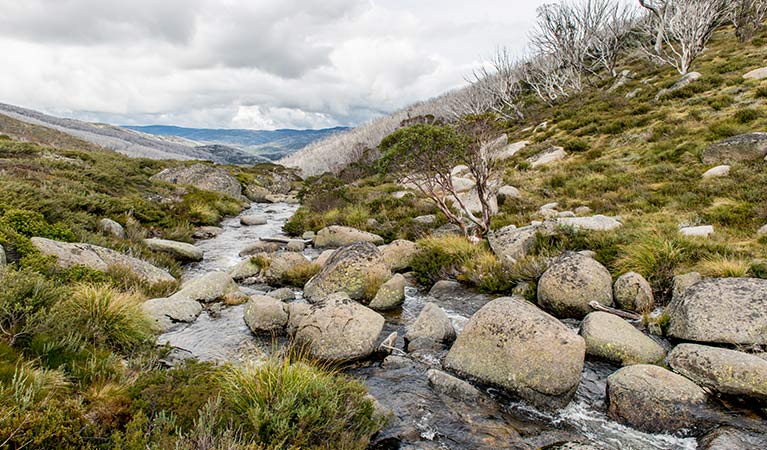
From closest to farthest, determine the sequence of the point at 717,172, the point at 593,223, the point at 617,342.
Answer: the point at 617,342 → the point at 593,223 → the point at 717,172

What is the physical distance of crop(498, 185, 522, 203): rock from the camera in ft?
55.5

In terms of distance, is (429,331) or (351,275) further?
(351,275)

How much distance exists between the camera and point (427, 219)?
16.2 metres

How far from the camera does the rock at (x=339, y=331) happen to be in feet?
22.0

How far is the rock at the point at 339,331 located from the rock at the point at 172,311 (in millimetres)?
2818

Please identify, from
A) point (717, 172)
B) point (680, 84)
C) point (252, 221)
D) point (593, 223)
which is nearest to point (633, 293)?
point (593, 223)

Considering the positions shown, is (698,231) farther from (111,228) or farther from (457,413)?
(111,228)

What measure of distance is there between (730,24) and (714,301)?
53.9 m

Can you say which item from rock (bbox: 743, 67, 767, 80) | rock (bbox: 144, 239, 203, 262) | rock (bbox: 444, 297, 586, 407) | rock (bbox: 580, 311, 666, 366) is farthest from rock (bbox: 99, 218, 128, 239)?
rock (bbox: 743, 67, 767, 80)

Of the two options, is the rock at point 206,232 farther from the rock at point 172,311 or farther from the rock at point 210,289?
the rock at point 172,311

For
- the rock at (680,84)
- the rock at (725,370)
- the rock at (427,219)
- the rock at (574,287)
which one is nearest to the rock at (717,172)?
the rock at (574,287)

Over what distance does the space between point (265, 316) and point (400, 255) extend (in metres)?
5.50

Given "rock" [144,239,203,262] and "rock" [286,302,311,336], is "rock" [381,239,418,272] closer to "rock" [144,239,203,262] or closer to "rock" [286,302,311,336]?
"rock" [286,302,311,336]

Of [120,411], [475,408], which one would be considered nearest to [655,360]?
[475,408]
